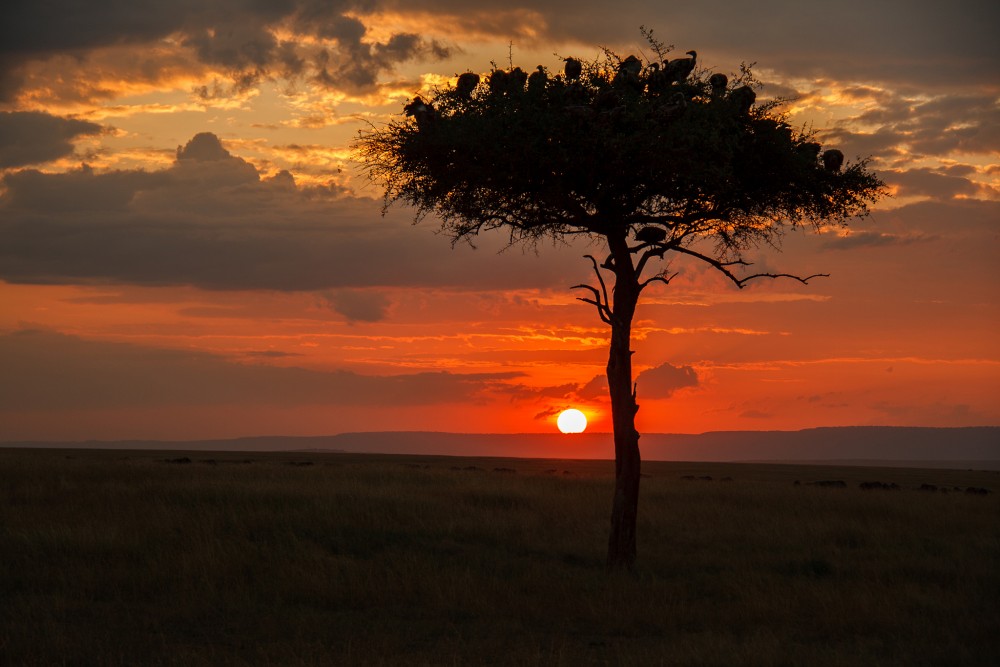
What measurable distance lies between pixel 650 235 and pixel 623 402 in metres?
3.63

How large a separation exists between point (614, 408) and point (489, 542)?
3.97m

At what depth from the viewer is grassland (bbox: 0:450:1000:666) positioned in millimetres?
12789

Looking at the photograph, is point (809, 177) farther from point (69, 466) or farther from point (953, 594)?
point (69, 466)

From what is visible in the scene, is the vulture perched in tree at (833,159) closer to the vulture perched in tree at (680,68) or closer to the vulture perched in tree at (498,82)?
the vulture perched in tree at (680,68)

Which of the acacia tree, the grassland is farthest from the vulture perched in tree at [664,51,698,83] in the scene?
the grassland

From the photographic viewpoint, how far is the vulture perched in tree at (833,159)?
2141cm

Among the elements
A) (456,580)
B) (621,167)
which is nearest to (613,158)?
(621,167)

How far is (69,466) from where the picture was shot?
31047 mm

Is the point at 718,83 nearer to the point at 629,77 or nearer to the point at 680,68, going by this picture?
the point at 680,68

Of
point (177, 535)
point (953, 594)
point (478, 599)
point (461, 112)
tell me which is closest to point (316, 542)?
point (177, 535)

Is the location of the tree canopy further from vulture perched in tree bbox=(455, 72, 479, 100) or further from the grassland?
the grassland

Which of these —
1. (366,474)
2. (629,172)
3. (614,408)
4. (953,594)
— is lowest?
(366,474)

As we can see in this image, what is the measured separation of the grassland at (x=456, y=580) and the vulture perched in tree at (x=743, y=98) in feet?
30.5

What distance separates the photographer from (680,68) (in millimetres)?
20531
